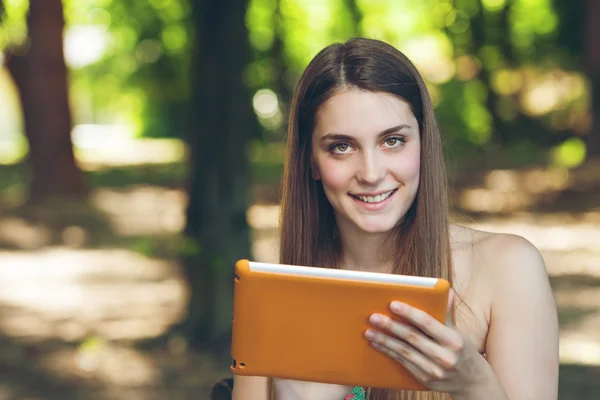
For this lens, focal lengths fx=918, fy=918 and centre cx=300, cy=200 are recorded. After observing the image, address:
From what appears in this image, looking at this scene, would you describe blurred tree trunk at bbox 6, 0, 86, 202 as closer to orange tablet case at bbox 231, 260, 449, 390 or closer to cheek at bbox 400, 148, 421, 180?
cheek at bbox 400, 148, 421, 180

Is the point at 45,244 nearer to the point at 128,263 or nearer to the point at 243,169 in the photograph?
the point at 128,263

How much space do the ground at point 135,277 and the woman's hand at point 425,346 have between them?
108 cm

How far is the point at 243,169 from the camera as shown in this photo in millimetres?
6750

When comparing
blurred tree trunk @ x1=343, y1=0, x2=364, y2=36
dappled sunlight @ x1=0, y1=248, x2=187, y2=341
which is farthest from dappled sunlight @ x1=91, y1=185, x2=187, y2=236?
blurred tree trunk @ x1=343, y1=0, x2=364, y2=36

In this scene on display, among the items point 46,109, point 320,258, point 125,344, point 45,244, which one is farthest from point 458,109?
point 320,258

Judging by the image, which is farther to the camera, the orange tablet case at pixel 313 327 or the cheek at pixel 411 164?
the cheek at pixel 411 164

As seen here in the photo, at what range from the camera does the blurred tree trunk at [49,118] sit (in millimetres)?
14148

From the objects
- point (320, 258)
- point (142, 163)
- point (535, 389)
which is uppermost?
point (142, 163)

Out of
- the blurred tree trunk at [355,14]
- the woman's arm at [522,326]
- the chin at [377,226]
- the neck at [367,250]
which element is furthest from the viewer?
the blurred tree trunk at [355,14]

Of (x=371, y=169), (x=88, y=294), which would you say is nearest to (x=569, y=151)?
(x=88, y=294)

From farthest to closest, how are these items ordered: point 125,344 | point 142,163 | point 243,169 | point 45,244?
point 142,163, point 45,244, point 125,344, point 243,169

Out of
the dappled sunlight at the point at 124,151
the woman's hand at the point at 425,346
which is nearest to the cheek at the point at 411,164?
the woman's hand at the point at 425,346

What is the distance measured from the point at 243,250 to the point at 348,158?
4.40 meters

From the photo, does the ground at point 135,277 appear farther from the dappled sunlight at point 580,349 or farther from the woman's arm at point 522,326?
the woman's arm at point 522,326
